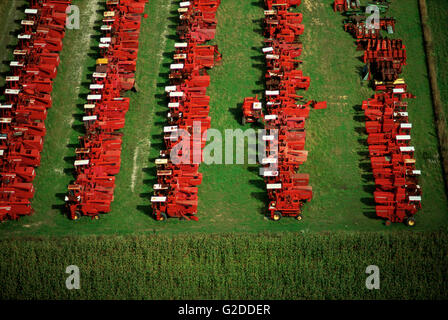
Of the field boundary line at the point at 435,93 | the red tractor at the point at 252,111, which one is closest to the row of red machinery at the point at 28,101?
the red tractor at the point at 252,111

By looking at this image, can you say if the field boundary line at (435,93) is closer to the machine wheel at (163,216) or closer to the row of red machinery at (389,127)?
the row of red machinery at (389,127)

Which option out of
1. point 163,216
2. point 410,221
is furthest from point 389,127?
point 163,216

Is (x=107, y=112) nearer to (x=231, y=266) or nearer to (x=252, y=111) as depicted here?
(x=252, y=111)

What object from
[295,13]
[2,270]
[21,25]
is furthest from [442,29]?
[2,270]

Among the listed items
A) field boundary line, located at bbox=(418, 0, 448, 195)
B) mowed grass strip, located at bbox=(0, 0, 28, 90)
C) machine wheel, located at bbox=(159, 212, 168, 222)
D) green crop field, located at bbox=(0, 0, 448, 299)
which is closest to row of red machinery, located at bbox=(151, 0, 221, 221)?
machine wheel, located at bbox=(159, 212, 168, 222)

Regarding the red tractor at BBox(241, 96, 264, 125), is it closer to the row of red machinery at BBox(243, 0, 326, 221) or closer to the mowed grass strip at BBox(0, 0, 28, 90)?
the row of red machinery at BBox(243, 0, 326, 221)

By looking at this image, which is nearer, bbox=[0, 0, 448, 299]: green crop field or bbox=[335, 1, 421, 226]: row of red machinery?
bbox=[0, 0, 448, 299]: green crop field

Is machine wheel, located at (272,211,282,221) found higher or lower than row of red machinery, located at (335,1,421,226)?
lower
